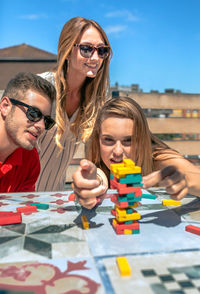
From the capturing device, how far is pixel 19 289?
937 mm

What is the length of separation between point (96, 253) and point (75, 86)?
89.6 inches

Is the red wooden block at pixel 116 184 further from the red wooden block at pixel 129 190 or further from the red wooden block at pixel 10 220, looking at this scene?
the red wooden block at pixel 10 220

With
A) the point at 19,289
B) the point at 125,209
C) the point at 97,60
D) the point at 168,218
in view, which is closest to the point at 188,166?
the point at 168,218

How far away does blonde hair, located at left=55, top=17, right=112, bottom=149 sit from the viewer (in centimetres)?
296

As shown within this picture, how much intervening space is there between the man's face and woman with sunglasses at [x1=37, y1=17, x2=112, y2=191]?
0.84 metres

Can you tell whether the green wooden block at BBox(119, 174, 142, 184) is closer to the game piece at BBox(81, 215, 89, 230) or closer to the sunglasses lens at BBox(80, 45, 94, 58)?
the game piece at BBox(81, 215, 89, 230)

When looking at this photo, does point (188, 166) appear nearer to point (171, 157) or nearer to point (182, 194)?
point (171, 157)

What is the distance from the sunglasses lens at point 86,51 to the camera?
293cm

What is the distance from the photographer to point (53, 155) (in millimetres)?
3363

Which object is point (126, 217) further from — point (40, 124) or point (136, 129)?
point (40, 124)

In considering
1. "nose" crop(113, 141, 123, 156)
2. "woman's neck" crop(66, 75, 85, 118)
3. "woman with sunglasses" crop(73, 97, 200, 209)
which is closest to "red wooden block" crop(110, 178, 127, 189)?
"woman with sunglasses" crop(73, 97, 200, 209)

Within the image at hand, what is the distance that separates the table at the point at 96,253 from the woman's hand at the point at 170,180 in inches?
7.8

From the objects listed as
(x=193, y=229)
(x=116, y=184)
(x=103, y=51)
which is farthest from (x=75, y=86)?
(x=193, y=229)

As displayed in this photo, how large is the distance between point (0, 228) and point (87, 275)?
658 mm
